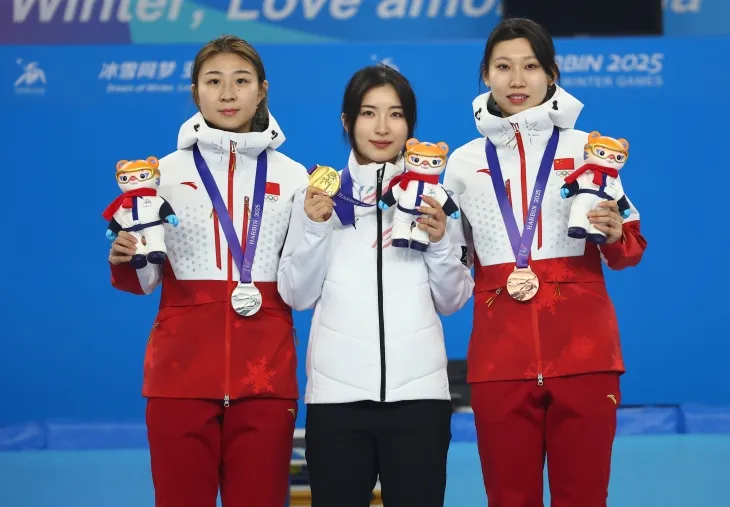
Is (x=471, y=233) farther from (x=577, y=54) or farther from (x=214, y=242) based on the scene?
(x=577, y=54)

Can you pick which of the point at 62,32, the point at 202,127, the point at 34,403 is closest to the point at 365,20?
the point at 62,32

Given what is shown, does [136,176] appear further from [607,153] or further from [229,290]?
[607,153]

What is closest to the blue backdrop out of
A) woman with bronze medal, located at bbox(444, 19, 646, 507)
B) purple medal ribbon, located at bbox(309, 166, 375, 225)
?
woman with bronze medal, located at bbox(444, 19, 646, 507)

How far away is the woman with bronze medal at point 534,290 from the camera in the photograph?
2654 millimetres

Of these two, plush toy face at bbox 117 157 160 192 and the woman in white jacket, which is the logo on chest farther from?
plush toy face at bbox 117 157 160 192

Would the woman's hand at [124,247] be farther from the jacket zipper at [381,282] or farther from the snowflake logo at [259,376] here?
the jacket zipper at [381,282]

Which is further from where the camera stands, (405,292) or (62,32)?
(62,32)

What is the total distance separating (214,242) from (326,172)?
35 cm

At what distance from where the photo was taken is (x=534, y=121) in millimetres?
2783

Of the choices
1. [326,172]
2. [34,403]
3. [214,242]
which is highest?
[326,172]

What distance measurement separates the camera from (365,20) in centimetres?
577

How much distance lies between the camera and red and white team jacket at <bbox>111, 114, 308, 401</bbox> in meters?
2.69

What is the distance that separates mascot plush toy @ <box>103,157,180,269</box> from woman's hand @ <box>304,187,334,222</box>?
0.33m

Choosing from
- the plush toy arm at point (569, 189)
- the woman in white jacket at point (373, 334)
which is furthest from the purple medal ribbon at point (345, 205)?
the plush toy arm at point (569, 189)
